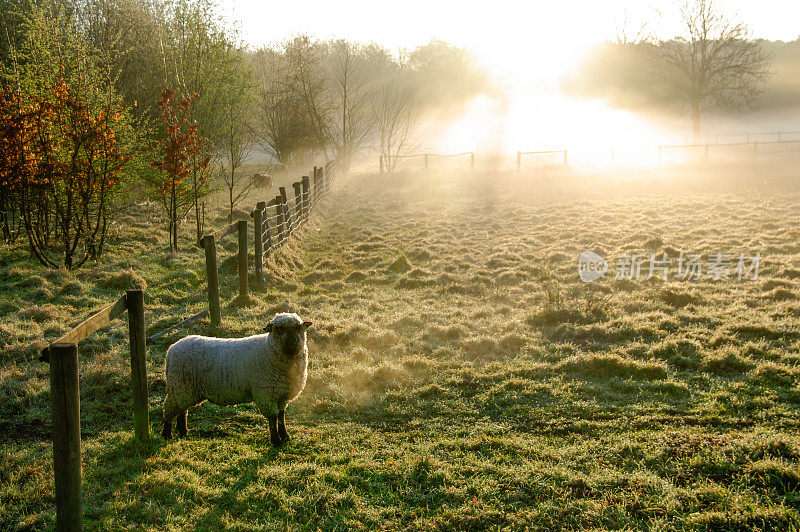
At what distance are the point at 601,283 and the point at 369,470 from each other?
7451 millimetres

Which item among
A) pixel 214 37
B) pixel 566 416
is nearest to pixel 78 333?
pixel 566 416

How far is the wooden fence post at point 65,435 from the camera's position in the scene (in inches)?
139

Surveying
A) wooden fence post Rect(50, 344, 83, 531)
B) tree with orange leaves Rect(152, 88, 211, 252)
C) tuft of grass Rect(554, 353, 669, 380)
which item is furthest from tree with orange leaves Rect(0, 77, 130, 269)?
tuft of grass Rect(554, 353, 669, 380)

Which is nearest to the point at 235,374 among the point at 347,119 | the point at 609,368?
the point at 609,368

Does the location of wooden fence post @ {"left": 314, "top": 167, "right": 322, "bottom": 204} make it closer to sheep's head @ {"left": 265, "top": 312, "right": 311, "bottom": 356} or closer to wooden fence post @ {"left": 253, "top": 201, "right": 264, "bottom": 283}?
wooden fence post @ {"left": 253, "top": 201, "right": 264, "bottom": 283}

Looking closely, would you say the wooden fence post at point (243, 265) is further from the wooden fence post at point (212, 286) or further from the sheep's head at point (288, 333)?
the sheep's head at point (288, 333)

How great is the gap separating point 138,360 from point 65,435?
1.61 meters

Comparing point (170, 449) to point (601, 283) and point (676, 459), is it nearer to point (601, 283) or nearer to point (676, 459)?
point (676, 459)

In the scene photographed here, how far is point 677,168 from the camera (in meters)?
29.6

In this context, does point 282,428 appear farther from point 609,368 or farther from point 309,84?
point 309,84

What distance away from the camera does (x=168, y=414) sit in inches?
213

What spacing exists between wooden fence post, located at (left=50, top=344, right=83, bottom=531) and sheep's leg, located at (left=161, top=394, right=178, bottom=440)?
5.77 feet

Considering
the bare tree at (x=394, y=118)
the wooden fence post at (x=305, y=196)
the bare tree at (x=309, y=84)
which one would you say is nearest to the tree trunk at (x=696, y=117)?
the bare tree at (x=394, y=118)

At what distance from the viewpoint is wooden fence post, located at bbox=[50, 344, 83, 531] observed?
3537 mm
